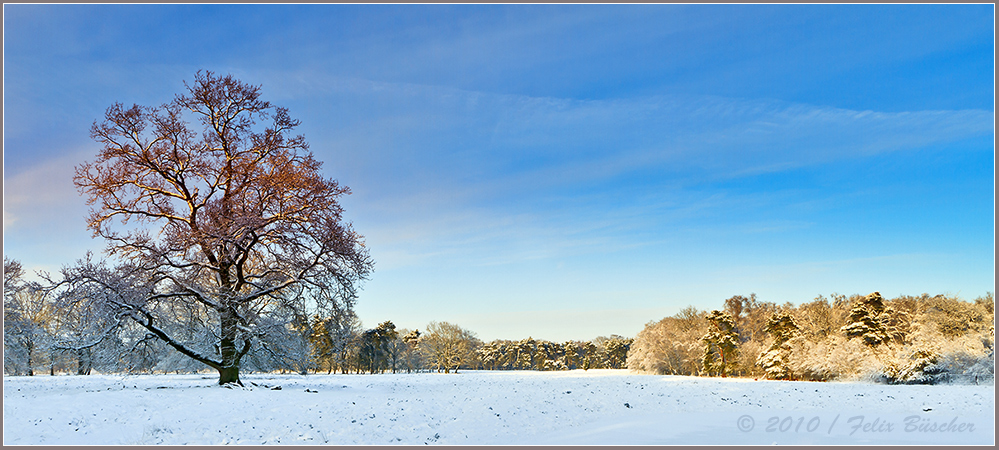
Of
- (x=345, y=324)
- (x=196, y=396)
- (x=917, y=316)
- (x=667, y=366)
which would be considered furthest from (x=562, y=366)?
(x=196, y=396)

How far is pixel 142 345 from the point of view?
1697 centimetres

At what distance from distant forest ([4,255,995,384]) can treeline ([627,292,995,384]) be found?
0.21ft

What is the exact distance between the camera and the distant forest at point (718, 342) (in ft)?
55.7

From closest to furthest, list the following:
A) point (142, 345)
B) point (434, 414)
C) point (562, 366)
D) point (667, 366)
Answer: point (434, 414), point (142, 345), point (667, 366), point (562, 366)

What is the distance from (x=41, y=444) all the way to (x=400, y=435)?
21.2 ft

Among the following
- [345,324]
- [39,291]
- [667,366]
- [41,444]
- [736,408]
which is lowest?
[667,366]

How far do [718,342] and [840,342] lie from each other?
11474mm

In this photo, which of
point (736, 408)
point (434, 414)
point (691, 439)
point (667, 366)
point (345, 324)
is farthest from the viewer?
point (667, 366)

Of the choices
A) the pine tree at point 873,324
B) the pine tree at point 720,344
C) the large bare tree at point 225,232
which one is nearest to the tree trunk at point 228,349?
the large bare tree at point 225,232

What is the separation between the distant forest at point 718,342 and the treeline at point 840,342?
2.5 inches

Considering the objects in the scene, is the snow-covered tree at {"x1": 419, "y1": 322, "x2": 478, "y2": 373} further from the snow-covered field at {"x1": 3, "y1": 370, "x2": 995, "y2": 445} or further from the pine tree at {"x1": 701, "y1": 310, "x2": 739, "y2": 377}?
the snow-covered field at {"x1": 3, "y1": 370, "x2": 995, "y2": 445}

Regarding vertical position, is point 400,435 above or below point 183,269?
below

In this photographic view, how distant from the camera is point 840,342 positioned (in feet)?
105

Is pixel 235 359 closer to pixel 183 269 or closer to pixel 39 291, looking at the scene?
pixel 183 269
